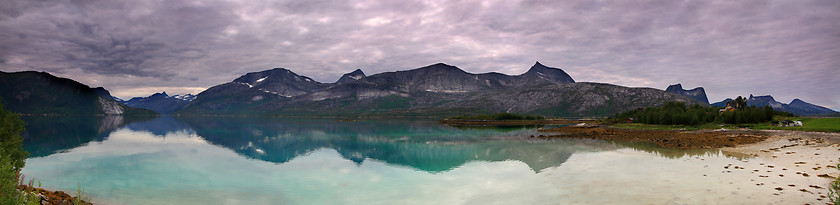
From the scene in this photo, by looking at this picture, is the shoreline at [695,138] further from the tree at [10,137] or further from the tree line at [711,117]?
the tree at [10,137]

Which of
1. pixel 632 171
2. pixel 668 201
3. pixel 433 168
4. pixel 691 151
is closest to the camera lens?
pixel 668 201

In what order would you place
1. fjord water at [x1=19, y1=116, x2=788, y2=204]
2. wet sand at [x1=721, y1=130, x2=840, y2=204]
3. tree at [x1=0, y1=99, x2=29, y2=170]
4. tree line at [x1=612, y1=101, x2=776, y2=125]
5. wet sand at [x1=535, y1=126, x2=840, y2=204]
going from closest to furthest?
wet sand at [x1=535, y1=126, x2=840, y2=204]
wet sand at [x1=721, y1=130, x2=840, y2=204]
fjord water at [x1=19, y1=116, x2=788, y2=204]
tree at [x1=0, y1=99, x2=29, y2=170]
tree line at [x1=612, y1=101, x2=776, y2=125]

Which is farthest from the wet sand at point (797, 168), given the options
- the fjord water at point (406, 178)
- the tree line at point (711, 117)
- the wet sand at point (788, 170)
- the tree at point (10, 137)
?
the tree line at point (711, 117)

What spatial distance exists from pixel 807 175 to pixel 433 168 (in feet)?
80.2

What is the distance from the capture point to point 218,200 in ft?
69.6

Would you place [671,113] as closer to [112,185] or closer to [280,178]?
[280,178]

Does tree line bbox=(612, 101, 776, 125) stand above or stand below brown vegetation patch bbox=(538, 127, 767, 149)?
above

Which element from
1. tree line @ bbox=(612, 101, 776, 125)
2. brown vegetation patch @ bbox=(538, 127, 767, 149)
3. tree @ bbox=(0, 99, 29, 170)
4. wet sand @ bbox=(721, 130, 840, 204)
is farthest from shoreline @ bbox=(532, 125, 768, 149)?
tree @ bbox=(0, 99, 29, 170)

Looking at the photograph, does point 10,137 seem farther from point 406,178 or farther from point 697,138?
point 697,138

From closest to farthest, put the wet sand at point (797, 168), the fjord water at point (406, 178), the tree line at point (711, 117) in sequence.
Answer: the wet sand at point (797, 168) → the fjord water at point (406, 178) → the tree line at point (711, 117)

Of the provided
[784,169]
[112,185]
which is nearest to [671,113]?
[784,169]

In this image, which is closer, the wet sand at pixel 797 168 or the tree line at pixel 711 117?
the wet sand at pixel 797 168

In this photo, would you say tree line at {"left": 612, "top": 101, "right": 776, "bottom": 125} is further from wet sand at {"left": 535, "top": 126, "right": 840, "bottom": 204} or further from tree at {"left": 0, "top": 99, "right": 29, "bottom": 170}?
tree at {"left": 0, "top": 99, "right": 29, "bottom": 170}

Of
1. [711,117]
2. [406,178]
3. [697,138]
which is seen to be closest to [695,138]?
Result: [697,138]
